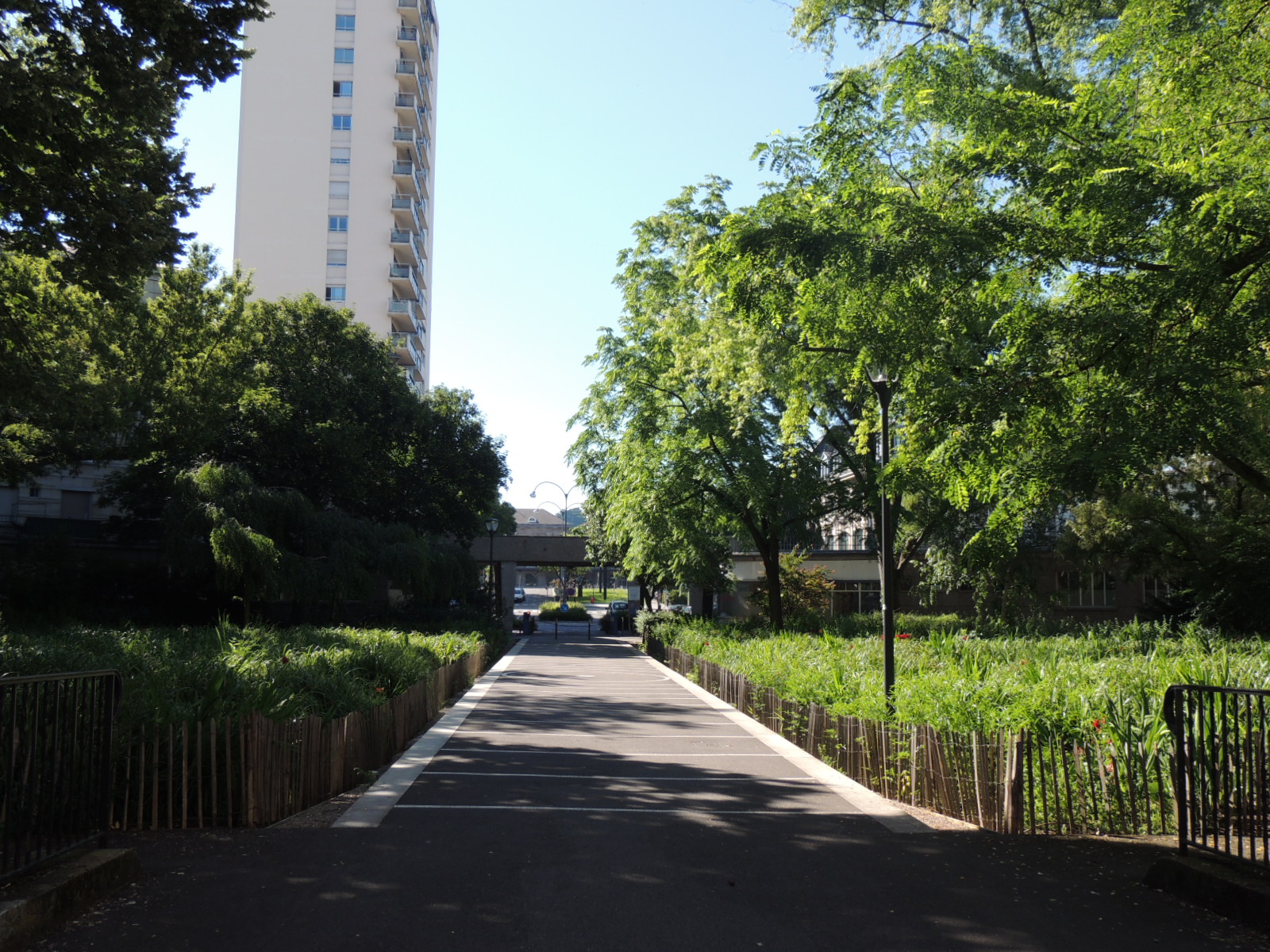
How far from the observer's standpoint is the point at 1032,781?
721cm

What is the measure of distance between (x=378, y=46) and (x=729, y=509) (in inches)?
2052

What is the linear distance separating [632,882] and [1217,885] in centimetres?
318

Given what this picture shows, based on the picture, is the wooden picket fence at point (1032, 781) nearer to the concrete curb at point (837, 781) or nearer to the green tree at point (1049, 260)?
the concrete curb at point (837, 781)

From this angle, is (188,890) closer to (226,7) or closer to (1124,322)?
(1124,322)

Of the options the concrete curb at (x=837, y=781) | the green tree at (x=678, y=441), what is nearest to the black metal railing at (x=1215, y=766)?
the concrete curb at (x=837, y=781)

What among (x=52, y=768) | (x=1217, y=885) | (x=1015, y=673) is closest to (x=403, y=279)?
(x=1015, y=673)

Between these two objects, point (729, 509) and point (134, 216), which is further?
point (729, 509)

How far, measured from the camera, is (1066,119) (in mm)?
7770

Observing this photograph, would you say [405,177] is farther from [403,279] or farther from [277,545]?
[277,545]

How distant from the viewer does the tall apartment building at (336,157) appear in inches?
2421

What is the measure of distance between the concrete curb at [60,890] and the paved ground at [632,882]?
11 cm

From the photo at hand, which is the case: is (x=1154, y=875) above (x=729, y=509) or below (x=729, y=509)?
below

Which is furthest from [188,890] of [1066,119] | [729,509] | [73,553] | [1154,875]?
[73,553]

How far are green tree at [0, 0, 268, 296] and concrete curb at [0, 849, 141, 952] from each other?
23.2 ft
